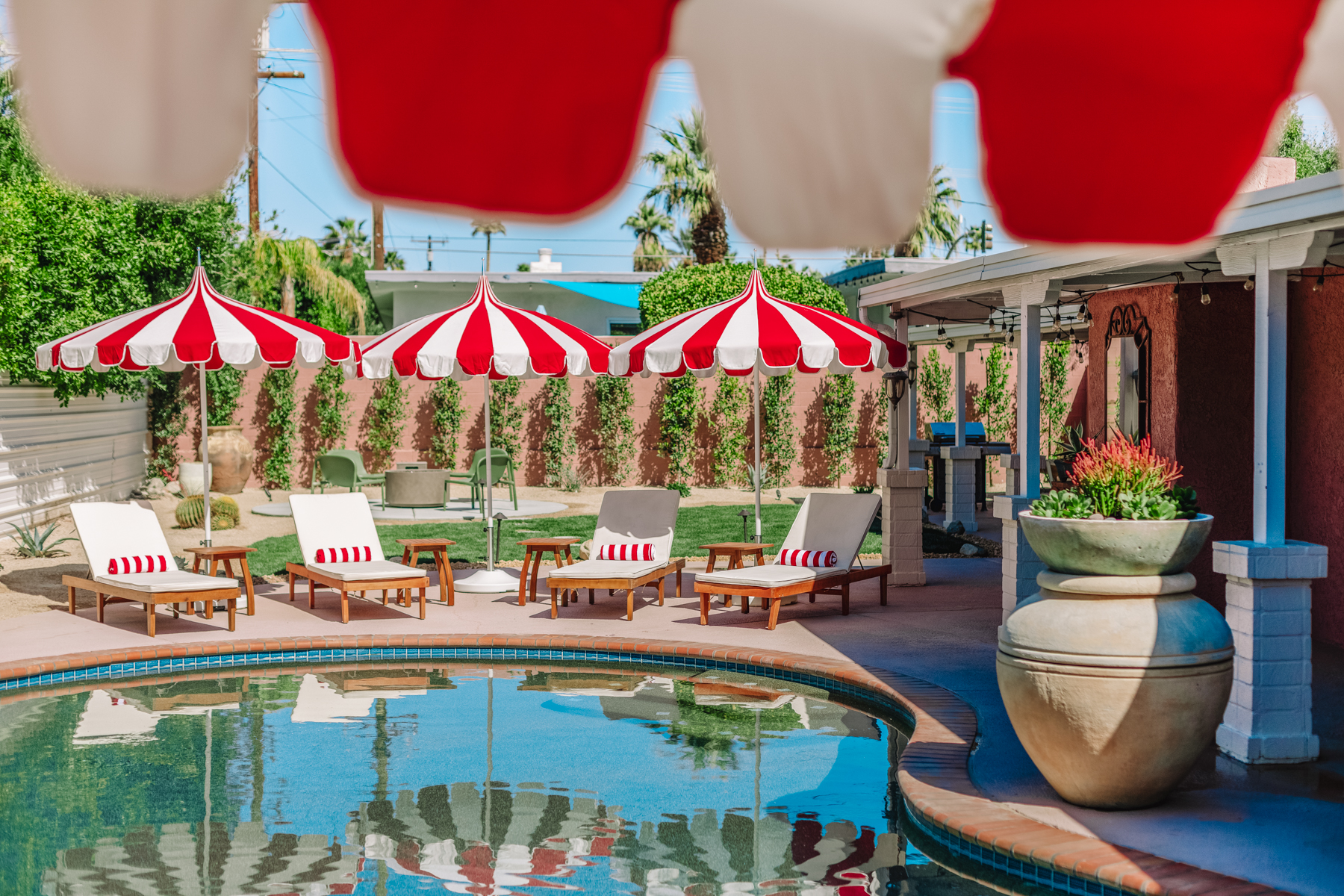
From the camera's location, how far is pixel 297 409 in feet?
63.3

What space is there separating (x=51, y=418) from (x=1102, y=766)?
44.3ft

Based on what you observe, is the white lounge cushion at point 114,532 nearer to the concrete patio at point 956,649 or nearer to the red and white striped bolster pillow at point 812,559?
the concrete patio at point 956,649

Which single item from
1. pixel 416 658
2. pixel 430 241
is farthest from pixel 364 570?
pixel 430 241

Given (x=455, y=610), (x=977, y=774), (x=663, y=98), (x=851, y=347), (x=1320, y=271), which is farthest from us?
(x=455, y=610)

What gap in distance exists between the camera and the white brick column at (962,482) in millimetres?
14922

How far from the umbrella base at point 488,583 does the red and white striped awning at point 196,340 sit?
97.0 inches

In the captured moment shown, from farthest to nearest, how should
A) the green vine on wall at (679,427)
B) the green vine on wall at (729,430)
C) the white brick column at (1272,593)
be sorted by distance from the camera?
the green vine on wall at (729,430)
the green vine on wall at (679,427)
the white brick column at (1272,593)

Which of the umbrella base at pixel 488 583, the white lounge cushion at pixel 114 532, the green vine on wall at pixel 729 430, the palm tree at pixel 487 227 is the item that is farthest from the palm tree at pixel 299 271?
the green vine on wall at pixel 729 430

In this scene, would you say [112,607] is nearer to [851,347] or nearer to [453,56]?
[851,347]

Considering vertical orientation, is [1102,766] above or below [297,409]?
below

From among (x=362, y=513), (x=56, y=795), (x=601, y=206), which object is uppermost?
(x=601, y=206)

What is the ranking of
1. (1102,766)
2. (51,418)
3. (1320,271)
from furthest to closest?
(51,418) < (1320,271) < (1102,766)

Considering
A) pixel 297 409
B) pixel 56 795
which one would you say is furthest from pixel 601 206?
pixel 297 409

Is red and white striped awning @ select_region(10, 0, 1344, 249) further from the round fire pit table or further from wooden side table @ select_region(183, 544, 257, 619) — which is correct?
the round fire pit table
